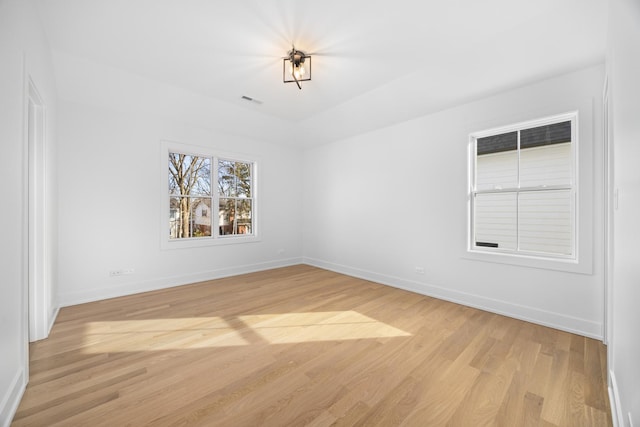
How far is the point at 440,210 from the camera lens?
3627 mm

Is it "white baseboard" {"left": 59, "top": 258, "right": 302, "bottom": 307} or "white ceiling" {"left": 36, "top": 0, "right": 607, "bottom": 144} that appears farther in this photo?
"white baseboard" {"left": 59, "top": 258, "right": 302, "bottom": 307}

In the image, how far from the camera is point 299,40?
101 inches

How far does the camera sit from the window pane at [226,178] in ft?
15.9

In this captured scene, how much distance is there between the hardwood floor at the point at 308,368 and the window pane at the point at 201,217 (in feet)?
5.18

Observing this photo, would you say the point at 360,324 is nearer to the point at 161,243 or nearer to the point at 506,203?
the point at 506,203

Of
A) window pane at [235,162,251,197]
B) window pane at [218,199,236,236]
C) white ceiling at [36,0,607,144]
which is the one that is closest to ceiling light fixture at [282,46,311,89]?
white ceiling at [36,0,607,144]

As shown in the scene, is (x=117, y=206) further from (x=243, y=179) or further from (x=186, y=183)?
(x=243, y=179)

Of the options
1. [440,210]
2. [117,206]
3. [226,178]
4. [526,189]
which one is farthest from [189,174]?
[526,189]

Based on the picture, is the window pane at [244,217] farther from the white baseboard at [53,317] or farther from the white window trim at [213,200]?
the white baseboard at [53,317]

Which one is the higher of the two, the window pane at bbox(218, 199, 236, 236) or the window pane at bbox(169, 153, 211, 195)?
the window pane at bbox(169, 153, 211, 195)

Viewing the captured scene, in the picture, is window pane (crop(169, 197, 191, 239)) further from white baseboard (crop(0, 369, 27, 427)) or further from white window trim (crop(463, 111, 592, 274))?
white window trim (crop(463, 111, 592, 274))

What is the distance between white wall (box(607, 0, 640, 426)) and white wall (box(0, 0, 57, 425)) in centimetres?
306

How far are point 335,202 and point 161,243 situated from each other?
10.2 feet

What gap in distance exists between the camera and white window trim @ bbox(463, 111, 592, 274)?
2607 millimetres
